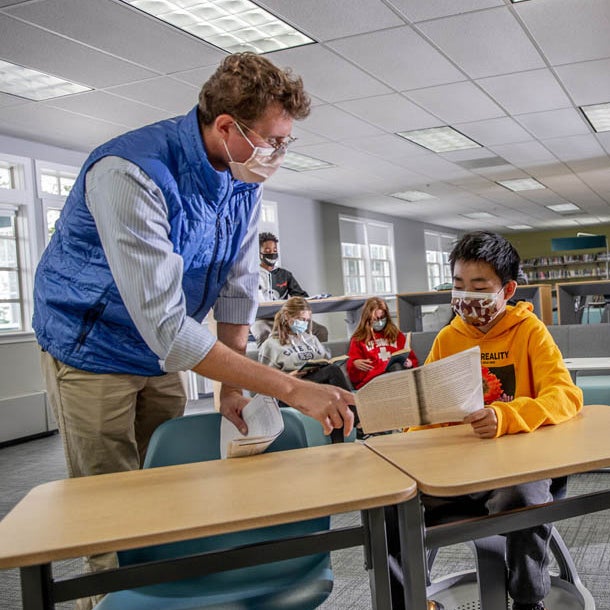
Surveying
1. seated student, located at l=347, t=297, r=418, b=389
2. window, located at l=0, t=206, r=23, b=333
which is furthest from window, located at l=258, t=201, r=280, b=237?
seated student, located at l=347, t=297, r=418, b=389

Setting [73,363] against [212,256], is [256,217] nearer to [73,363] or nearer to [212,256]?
[212,256]

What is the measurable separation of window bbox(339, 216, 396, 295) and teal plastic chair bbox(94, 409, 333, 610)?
9.33 m

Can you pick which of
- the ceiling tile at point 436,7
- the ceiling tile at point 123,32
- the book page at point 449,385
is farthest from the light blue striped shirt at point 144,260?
the ceiling tile at point 436,7

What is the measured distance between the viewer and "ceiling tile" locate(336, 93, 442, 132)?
5438mm

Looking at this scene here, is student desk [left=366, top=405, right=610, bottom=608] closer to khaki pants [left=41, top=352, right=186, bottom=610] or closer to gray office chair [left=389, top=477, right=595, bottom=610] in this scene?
gray office chair [left=389, top=477, right=595, bottom=610]

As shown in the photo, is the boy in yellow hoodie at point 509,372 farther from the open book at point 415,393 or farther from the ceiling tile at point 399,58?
the ceiling tile at point 399,58

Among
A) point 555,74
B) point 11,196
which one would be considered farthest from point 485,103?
point 11,196

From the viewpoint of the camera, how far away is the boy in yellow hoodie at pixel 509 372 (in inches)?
57.3

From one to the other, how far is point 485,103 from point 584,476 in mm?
3346

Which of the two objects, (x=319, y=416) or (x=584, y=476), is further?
(x=584, y=476)

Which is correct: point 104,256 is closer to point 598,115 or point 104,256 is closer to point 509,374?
point 509,374

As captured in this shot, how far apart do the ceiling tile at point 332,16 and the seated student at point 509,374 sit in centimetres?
221

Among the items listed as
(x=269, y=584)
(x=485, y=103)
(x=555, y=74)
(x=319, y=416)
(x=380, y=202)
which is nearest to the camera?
(x=319, y=416)

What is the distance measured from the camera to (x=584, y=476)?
11.9 ft
